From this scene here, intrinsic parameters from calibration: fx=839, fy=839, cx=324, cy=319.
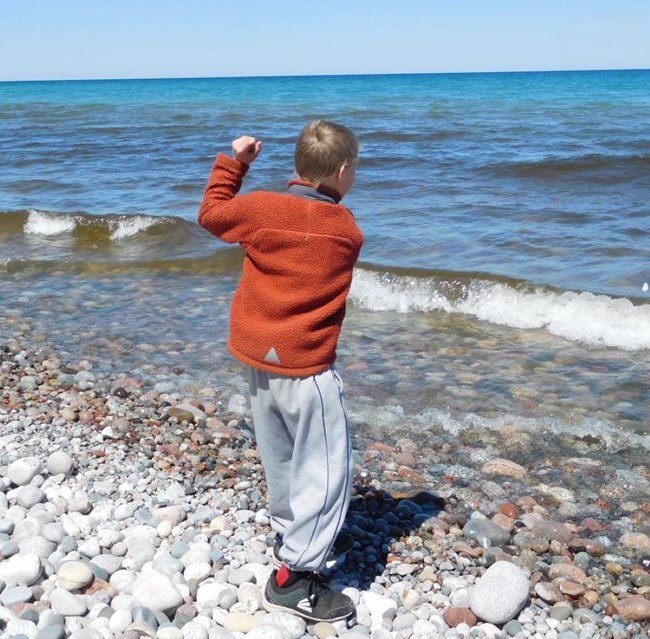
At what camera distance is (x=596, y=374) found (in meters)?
5.70

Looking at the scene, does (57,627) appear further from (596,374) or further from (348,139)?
(596,374)

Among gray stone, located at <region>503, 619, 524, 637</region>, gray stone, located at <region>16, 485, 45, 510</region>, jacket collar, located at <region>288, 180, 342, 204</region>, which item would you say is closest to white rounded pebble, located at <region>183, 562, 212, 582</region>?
gray stone, located at <region>16, 485, 45, 510</region>

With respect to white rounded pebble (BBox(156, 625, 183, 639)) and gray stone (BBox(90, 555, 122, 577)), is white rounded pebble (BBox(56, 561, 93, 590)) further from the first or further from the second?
white rounded pebble (BBox(156, 625, 183, 639))

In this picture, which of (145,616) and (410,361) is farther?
(410,361)

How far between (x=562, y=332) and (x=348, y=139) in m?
4.38

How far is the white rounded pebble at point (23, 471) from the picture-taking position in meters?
3.82

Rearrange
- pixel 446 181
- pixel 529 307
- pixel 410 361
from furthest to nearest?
pixel 446 181 < pixel 529 307 < pixel 410 361

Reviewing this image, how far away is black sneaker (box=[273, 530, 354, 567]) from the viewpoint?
127 inches

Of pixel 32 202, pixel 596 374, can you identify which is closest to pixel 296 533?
pixel 596 374

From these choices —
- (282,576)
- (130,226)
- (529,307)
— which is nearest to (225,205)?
(282,576)

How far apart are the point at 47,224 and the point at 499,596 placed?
32.2ft

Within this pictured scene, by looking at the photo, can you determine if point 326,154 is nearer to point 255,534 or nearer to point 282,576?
point 282,576

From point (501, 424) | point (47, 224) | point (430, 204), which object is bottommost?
point (501, 424)

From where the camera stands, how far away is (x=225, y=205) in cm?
275
